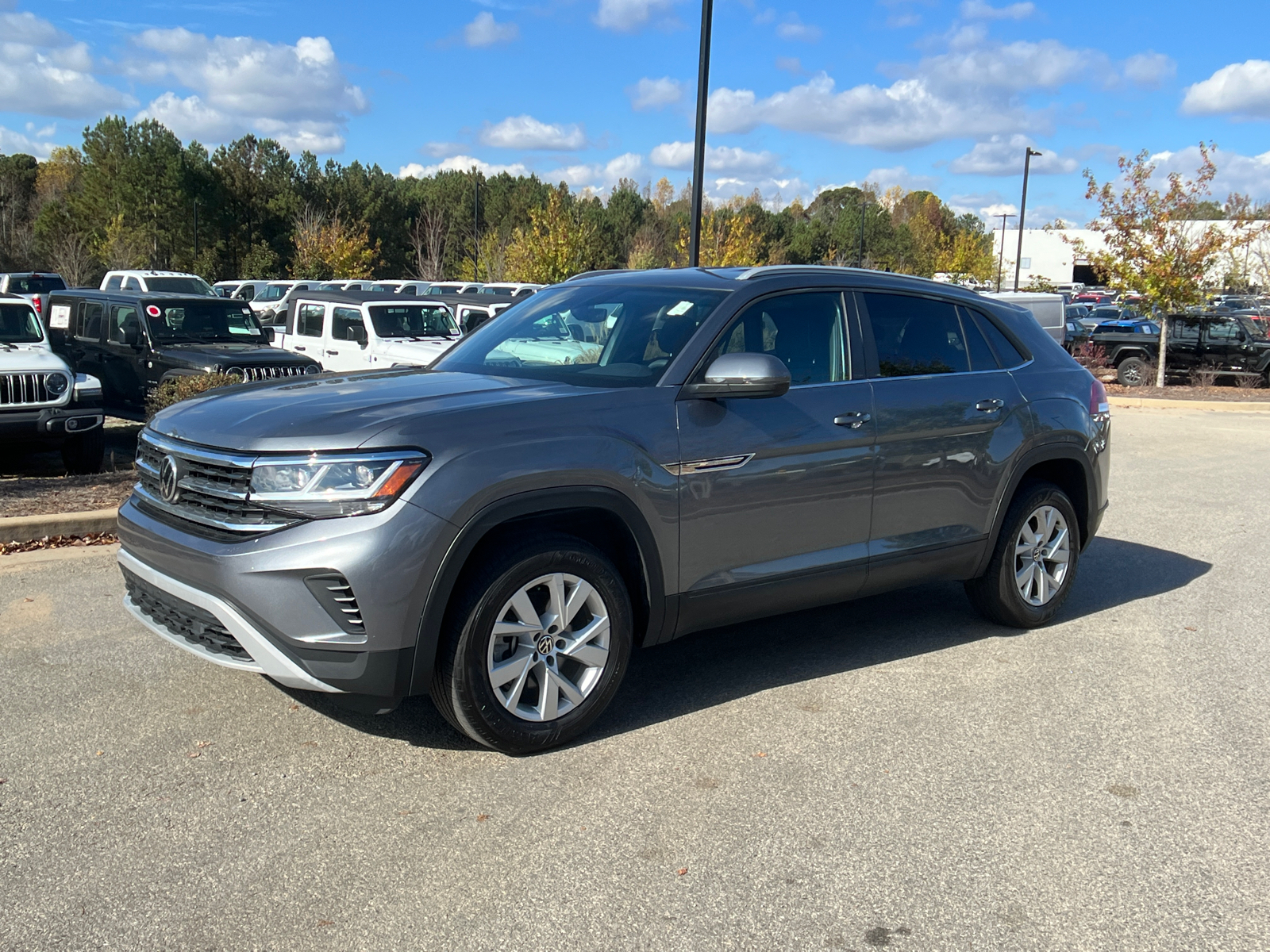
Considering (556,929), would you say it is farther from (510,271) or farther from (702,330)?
(510,271)

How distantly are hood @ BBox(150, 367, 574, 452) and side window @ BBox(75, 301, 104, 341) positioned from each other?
9857mm

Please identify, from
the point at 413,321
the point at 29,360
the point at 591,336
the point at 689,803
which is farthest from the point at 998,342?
the point at 413,321

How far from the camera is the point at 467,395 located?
4.18m

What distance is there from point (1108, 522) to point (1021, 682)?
4.42 meters

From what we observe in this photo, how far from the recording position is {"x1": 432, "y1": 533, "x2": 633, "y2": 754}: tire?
3.88 metres

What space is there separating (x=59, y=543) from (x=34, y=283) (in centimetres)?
2161

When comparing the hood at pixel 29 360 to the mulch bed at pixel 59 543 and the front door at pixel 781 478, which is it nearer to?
the mulch bed at pixel 59 543

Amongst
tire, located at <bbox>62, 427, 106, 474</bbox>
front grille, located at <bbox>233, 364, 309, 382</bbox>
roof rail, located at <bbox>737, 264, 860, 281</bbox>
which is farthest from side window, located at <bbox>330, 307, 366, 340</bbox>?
roof rail, located at <bbox>737, 264, 860, 281</bbox>

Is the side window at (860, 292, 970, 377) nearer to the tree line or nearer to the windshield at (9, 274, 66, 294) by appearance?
the windshield at (9, 274, 66, 294)

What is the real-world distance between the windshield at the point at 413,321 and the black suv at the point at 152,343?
166 cm

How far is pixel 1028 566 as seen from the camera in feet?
19.2

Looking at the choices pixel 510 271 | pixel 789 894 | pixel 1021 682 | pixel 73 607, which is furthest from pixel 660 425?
pixel 510 271

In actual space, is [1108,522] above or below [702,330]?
below

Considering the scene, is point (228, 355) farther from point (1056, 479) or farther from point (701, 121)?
point (1056, 479)
